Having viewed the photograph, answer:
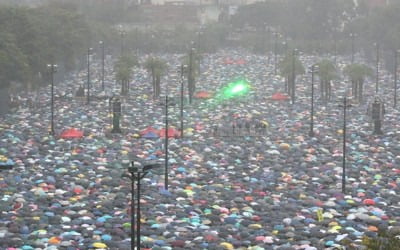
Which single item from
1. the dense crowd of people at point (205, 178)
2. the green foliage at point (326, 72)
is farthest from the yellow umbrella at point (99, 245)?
the green foliage at point (326, 72)

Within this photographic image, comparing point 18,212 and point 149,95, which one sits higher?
point 149,95

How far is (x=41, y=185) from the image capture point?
28.4 metres

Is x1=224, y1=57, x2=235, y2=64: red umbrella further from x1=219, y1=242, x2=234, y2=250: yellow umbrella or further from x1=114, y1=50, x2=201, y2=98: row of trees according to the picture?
x1=219, y1=242, x2=234, y2=250: yellow umbrella

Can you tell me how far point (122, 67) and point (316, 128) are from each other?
1681 centimetres

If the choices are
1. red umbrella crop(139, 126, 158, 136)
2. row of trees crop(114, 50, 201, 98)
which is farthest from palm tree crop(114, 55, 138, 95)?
red umbrella crop(139, 126, 158, 136)

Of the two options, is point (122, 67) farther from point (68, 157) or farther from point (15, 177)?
point (15, 177)

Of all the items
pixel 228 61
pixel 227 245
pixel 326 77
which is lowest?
pixel 227 245

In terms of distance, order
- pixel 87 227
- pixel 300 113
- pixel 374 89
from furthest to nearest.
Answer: pixel 374 89, pixel 300 113, pixel 87 227

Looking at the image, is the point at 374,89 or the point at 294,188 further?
the point at 374,89

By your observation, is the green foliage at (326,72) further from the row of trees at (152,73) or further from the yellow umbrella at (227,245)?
the yellow umbrella at (227,245)

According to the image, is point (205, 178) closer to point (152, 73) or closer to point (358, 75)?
point (358, 75)

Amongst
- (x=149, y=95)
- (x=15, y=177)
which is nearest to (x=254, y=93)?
(x=149, y=95)

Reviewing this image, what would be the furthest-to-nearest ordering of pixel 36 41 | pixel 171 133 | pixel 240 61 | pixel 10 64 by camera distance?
pixel 240 61 < pixel 36 41 < pixel 10 64 < pixel 171 133

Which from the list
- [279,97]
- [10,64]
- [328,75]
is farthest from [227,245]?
[328,75]
